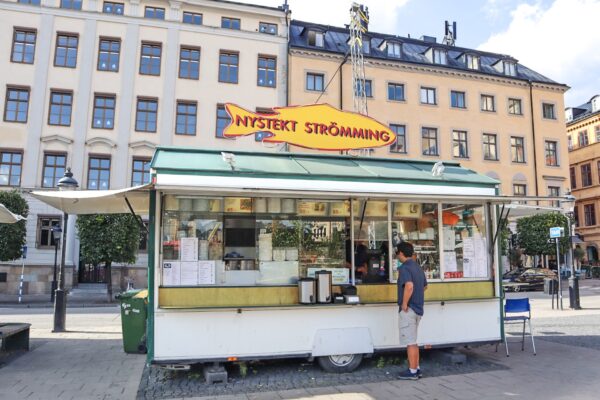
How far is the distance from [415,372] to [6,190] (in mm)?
24003

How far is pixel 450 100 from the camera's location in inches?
1271

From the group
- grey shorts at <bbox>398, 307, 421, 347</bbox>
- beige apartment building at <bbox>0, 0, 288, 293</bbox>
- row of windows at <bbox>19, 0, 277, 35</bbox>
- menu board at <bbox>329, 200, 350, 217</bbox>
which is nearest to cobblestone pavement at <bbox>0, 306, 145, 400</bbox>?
grey shorts at <bbox>398, 307, 421, 347</bbox>

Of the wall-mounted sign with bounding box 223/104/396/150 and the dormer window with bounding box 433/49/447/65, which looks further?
the dormer window with bounding box 433/49/447/65

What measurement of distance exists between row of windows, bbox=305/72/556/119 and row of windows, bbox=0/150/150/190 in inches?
441

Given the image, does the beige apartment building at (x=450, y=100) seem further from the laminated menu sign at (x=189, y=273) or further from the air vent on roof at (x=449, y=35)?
the laminated menu sign at (x=189, y=273)

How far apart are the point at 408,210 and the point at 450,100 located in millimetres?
26377

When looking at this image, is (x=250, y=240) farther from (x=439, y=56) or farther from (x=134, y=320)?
(x=439, y=56)

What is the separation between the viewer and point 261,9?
28.5 m

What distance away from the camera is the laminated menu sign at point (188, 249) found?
703 centimetres

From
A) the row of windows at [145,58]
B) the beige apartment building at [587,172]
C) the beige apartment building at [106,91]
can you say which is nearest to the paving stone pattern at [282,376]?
the beige apartment building at [106,91]

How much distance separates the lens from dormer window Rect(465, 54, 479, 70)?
113 feet

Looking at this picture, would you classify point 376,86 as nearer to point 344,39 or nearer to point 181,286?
point 344,39

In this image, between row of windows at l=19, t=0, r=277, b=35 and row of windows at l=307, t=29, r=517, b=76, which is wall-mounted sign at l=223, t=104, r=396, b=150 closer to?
row of windows at l=19, t=0, r=277, b=35

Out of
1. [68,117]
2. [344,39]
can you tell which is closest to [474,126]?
[344,39]
